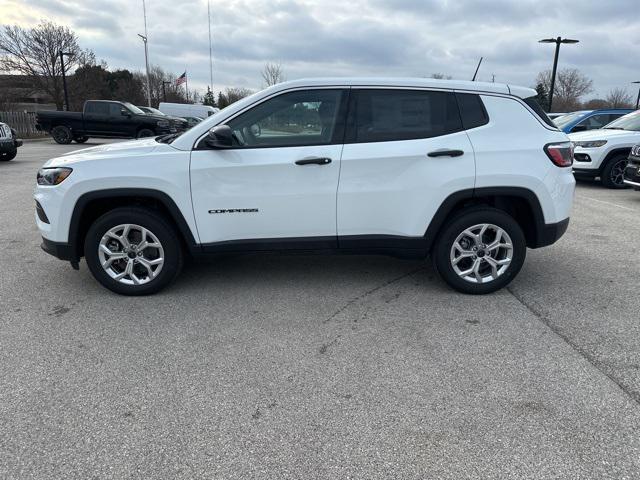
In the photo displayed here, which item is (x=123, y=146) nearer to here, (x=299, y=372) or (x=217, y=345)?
(x=217, y=345)

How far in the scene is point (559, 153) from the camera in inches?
160

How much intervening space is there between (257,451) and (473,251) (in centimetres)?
268

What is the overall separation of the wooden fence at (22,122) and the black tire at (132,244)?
31.0m

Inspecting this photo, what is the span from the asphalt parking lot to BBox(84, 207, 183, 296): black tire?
0.15 meters

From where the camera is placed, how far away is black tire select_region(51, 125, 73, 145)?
22.6 metres

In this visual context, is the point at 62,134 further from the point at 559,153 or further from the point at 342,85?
the point at 559,153

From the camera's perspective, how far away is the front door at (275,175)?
3.95m

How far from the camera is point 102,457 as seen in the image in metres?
2.29

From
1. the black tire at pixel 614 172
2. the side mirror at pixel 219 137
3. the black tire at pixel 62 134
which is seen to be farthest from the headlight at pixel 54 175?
the black tire at pixel 62 134

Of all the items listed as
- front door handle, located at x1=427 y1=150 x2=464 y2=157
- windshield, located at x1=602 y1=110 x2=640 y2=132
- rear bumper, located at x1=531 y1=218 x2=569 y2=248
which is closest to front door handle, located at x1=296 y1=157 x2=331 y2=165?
front door handle, located at x1=427 y1=150 x2=464 y2=157

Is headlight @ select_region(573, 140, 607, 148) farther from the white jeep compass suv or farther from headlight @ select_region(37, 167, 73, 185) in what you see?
headlight @ select_region(37, 167, 73, 185)

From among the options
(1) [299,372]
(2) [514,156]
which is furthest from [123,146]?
(2) [514,156]

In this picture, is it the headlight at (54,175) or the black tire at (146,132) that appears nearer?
the headlight at (54,175)

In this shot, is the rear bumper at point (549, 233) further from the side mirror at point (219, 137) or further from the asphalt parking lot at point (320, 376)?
the side mirror at point (219, 137)
